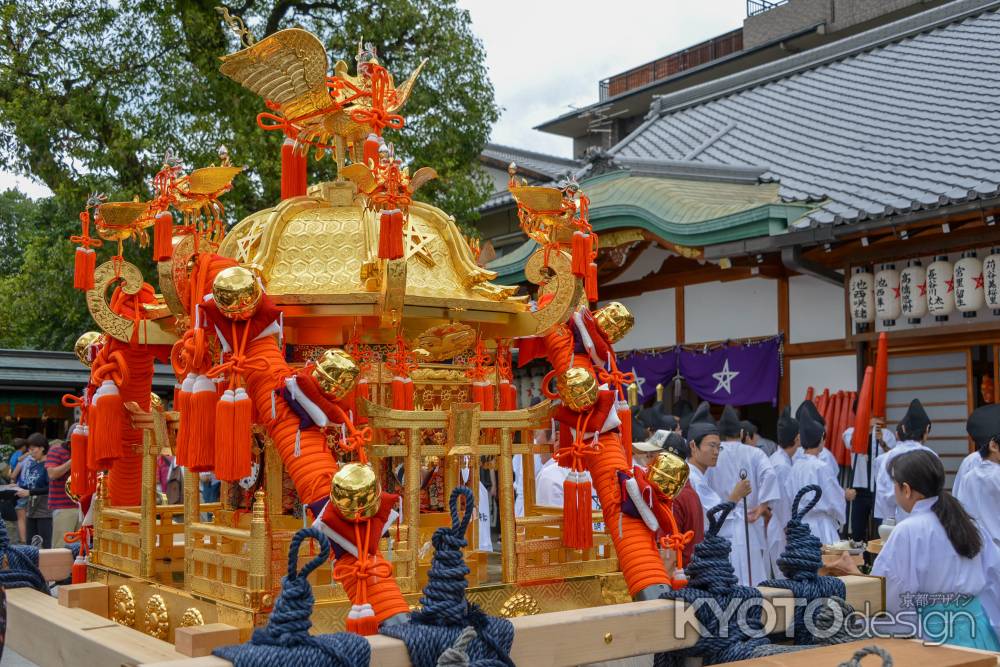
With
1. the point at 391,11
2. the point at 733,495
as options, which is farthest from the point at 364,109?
the point at 391,11

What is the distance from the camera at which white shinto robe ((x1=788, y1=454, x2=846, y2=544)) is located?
883 cm

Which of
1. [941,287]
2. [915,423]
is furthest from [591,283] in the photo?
[941,287]

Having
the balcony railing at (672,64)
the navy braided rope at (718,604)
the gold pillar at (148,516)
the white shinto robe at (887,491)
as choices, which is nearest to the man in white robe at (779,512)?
the white shinto robe at (887,491)

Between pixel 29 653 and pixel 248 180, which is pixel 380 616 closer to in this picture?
pixel 29 653

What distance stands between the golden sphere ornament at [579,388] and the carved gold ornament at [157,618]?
1745mm

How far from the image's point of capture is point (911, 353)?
33.2 feet

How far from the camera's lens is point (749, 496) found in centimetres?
905

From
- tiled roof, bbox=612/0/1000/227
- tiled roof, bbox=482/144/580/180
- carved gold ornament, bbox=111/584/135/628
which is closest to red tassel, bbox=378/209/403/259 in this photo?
carved gold ornament, bbox=111/584/135/628

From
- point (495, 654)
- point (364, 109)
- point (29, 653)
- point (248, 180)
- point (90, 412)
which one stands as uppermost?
point (248, 180)

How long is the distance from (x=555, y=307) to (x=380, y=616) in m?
1.72

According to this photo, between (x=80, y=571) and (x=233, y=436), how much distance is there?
1.82 metres

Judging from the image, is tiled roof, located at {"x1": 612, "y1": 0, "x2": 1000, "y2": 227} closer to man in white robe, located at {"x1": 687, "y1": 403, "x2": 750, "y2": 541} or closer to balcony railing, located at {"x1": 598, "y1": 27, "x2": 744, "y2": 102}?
man in white robe, located at {"x1": 687, "y1": 403, "x2": 750, "y2": 541}

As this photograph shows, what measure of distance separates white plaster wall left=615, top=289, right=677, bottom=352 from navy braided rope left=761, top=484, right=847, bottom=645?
29.7 feet

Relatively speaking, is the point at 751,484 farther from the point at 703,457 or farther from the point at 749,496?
the point at 703,457
